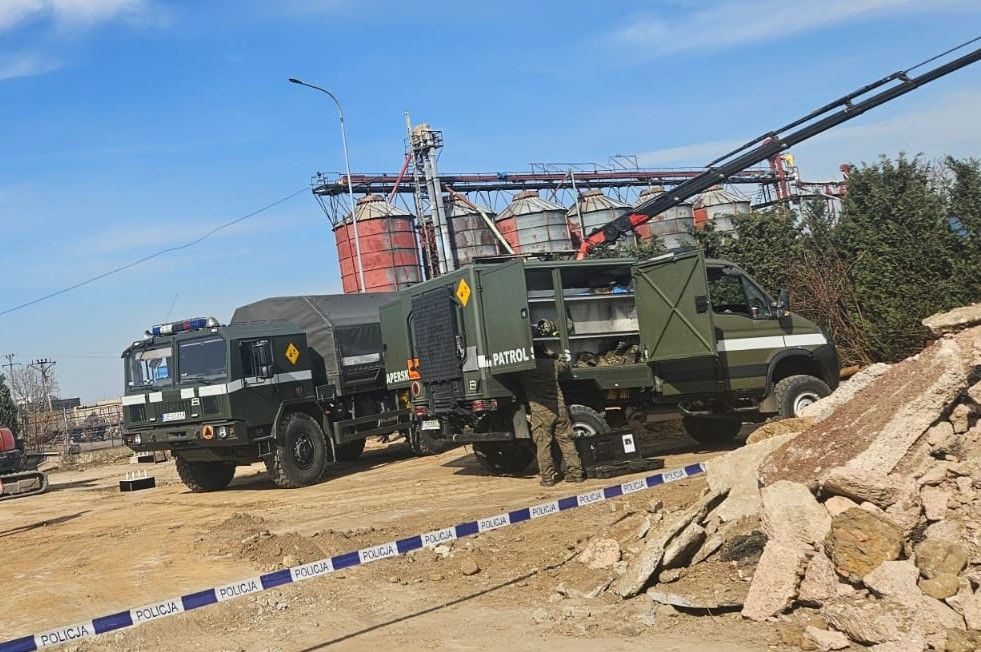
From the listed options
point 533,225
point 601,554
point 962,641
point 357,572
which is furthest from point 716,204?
point 962,641

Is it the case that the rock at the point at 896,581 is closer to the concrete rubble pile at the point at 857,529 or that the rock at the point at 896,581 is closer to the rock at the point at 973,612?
the concrete rubble pile at the point at 857,529

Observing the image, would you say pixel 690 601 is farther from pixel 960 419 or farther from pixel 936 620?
pixel 960 419

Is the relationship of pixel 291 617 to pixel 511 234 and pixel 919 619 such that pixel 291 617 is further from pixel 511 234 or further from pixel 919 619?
pixel 511 234

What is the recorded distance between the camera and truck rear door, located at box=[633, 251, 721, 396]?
11836 mm

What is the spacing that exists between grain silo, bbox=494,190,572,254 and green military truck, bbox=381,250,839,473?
29.7 meters

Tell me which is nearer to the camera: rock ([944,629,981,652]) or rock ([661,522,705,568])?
rock ([944,629,981,652])

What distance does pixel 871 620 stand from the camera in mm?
4926

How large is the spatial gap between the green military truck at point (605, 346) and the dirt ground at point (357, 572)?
0.84m

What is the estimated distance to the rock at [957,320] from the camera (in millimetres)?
9175

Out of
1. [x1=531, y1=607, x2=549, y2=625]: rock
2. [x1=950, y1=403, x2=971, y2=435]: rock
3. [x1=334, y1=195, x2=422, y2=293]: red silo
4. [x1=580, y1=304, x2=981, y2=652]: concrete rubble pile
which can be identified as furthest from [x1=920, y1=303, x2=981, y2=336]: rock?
[x1=334, y1=195, x2=422, y2=293]: red silo

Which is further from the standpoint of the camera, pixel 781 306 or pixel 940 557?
pixel 781 306

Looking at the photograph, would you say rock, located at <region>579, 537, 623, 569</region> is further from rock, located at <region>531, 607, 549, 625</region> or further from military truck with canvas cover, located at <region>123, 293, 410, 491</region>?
military truck with canvas cover, located at <region>123, 293, 410, 491</region>

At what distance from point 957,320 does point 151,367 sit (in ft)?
38.8

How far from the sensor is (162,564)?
9.44 meters
